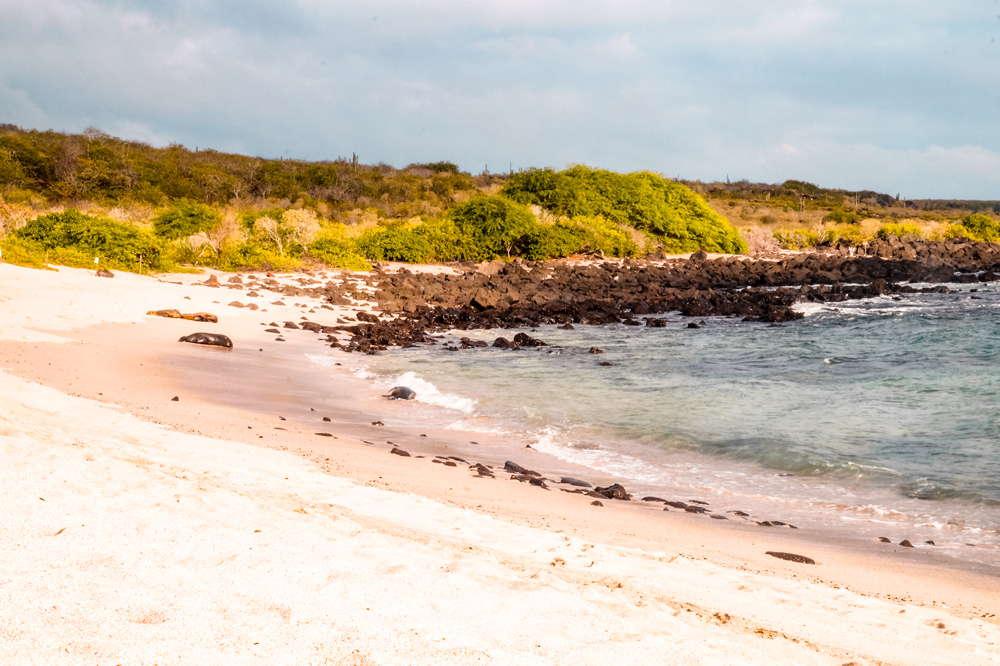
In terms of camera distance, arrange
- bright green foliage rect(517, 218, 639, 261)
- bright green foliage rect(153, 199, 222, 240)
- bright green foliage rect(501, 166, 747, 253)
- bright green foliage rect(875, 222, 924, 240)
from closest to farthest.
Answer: bright green foliage rect(153, 199, 222, 240), bright green foliage rect(517, 218, 639, 261), bright green foliage rect(501, 166, 747, 253), bright green foliage rect(875, 222, 924, 240)

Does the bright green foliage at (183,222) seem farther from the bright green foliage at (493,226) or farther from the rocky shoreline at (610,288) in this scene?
the bright green foliage at (493,226)

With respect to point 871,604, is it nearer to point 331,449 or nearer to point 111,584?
point 111,584

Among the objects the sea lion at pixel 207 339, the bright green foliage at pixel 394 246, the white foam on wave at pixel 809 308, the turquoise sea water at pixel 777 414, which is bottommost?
the turquoise sea water at pixel 777 414

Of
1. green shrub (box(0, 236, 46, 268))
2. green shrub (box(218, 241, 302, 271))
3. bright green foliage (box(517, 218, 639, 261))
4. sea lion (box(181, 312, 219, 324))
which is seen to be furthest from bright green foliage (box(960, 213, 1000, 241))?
green shrub (box(0, 236, 46, 268))

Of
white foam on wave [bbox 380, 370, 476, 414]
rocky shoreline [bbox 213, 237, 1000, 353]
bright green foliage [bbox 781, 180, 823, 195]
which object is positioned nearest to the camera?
white foam on wave [bbox 380, 370, 476, 414]

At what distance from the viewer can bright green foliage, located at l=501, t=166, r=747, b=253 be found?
4834 cm

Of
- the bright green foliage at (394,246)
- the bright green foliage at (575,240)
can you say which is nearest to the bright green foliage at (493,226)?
the bright green foliage at (575,240)

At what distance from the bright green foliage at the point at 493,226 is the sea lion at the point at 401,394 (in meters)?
27.6

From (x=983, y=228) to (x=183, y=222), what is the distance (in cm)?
5699

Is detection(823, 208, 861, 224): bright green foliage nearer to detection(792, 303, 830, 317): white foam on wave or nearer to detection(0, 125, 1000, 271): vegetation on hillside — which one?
detection(0, 125, 1000, 271): vegetation on hillside

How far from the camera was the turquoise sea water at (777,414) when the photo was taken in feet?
26.3

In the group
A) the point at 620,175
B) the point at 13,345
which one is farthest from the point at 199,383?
the point at 620,175

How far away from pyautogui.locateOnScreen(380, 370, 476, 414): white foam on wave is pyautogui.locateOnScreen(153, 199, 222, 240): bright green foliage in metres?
18.4

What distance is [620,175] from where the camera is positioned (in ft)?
172
